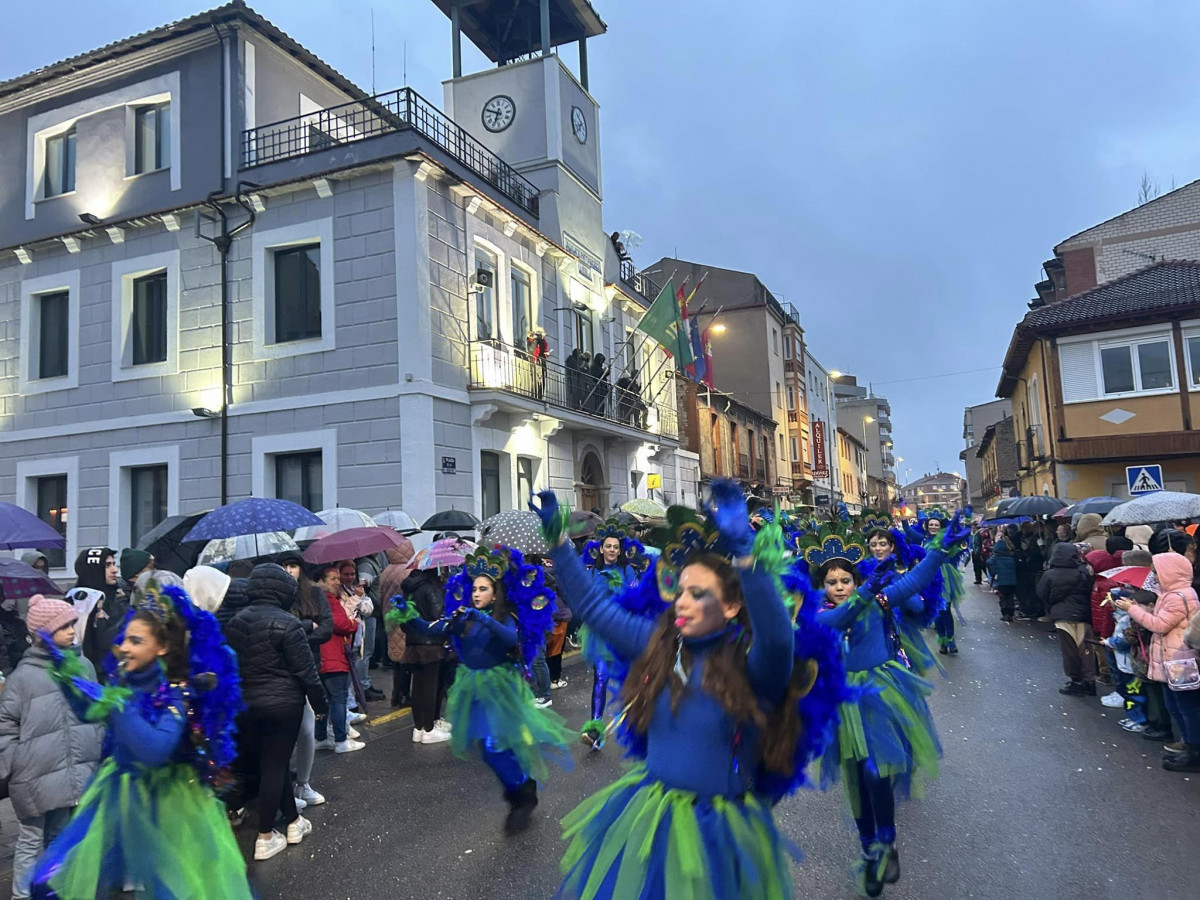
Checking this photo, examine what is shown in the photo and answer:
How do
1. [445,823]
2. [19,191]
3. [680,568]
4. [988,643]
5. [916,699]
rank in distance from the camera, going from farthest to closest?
[19,191]
[988,643]
[445,823]
[916,699]
[680,568]

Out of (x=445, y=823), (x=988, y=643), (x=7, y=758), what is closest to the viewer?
(x=7, y=758)

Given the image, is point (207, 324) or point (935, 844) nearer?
point (935, 844)

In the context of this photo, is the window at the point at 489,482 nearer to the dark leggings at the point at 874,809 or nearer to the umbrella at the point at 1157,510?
the umbrella at the point at 1157,510

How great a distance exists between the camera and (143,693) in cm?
369

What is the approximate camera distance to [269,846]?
5207 millimetres

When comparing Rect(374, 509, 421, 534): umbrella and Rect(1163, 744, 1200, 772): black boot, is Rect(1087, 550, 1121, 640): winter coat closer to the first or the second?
Rect(1163, 744, 1200, 772): black boot

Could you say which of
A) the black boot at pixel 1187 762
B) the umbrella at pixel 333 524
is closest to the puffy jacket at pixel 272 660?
the umbrella at pixel 333 524

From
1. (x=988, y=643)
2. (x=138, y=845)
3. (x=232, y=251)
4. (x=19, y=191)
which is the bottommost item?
(x=988, y=643)

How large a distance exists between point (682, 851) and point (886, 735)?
7.11 ft

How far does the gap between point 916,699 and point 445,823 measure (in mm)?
3150

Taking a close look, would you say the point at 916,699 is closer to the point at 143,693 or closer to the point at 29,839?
the point at 143,693

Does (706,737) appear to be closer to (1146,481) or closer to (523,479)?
(1146,481)

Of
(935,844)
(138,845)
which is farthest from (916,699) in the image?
(138,845)

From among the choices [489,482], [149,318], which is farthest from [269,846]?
[149,318]
